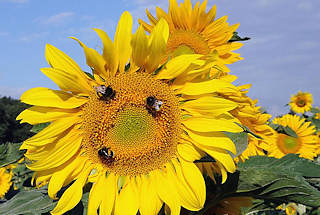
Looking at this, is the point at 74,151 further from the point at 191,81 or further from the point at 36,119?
the point at 191,81

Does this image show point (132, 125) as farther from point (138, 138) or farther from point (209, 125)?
point (209, 125)

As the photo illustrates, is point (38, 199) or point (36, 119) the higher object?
point (36, 119)

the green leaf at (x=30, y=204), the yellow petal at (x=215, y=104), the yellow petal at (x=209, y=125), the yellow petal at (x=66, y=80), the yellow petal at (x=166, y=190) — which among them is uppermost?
the yellow petal at (x=66, y=80)

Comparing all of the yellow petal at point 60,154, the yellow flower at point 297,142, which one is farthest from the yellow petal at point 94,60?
the yellow flower at point 297,142

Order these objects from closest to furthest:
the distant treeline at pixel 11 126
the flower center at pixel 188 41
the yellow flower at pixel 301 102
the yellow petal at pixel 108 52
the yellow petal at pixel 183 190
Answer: the yellow petal at pixel 108 52, the yellow petal at pixel 183 190, the flower center at pixel 188 41, the yellow flower at pixel 301 102, the distant treeline at pixel 11 126

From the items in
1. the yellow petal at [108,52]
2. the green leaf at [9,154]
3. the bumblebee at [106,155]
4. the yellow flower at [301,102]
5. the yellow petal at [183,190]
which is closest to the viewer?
the yellow petal at [108,52]

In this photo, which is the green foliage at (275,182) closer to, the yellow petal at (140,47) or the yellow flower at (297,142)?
the yellow petal at (140,47)

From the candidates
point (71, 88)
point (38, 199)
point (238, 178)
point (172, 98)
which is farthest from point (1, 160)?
point (238, 178)
